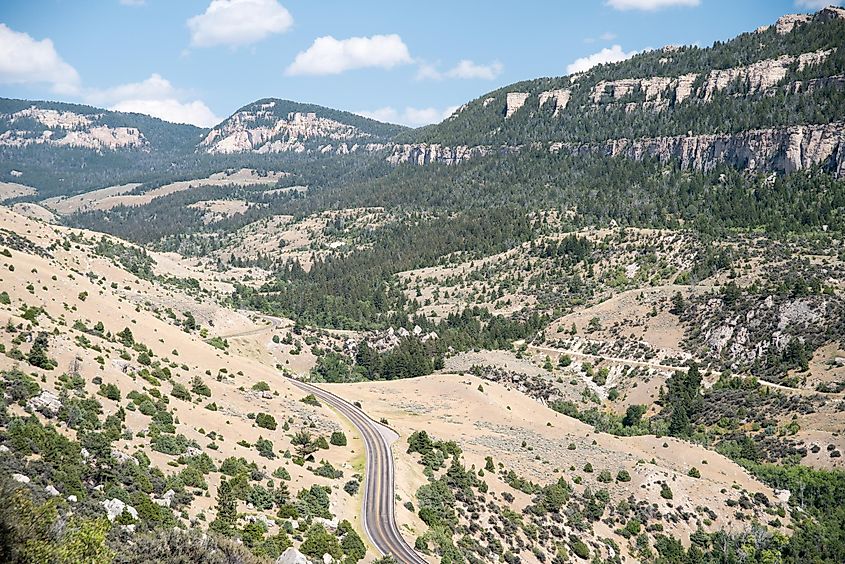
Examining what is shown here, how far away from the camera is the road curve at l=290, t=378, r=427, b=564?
149 feet

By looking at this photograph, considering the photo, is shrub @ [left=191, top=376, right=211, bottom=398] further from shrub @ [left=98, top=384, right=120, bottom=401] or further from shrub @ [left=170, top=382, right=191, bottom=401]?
shrub @ [left=98, top=384, right=120, bottom=401]

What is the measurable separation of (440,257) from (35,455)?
515 ft

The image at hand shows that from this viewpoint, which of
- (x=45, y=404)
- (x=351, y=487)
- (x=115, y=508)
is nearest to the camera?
(x=115, y=508)

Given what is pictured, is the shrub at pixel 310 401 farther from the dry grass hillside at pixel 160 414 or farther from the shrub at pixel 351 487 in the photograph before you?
the shrub at pixel 351 487

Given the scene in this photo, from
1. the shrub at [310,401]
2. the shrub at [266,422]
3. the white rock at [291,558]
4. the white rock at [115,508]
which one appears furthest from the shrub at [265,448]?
the white rock at [115,508]

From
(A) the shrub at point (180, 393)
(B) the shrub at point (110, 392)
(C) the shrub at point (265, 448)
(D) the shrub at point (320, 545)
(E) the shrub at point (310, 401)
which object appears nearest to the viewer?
(D) the shrub at point (320, 545)

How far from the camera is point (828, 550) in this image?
61.5 m

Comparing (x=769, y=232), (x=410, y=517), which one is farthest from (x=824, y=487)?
(x=769, y=232)

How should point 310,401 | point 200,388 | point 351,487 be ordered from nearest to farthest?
point 351,487
point 200,388
point 310,401

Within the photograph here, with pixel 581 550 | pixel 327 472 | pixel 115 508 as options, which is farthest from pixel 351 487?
pixel 115 508

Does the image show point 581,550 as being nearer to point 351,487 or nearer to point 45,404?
point 351,487

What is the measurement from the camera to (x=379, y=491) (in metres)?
Result: 53.8

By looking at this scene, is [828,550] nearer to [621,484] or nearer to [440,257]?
[621,484]

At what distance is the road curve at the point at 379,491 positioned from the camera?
4544 centimetres
